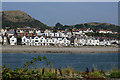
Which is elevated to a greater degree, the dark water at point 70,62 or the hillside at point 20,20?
the hillside at point 20,20

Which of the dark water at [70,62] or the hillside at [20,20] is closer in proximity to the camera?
the dark water at [70,62]

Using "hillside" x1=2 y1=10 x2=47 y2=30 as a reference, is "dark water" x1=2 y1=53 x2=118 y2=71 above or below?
below

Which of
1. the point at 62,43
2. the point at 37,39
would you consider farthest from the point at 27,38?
the point at 62,43

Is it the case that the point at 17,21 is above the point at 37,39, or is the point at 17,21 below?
above

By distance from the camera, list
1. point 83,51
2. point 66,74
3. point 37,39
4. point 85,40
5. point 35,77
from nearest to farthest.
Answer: point 35,77, point 66,74, point 83,51, point 37,39, point 85,40

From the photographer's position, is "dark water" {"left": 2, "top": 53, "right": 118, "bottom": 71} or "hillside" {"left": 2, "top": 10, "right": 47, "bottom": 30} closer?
"dark water" {"left": 2, "top": 53, "right": 118, "bottom": 71}

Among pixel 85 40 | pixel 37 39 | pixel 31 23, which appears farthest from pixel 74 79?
pixel 31 23

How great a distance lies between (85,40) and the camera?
85.6 m

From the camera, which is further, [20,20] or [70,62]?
[20,20]

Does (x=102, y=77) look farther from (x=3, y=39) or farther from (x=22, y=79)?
(x=3, y=39)

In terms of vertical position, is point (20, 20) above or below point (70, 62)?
above

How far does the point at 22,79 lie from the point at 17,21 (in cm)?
14689

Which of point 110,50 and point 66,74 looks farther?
point 110,50

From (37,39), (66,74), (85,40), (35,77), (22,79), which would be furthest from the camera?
(85,40)
